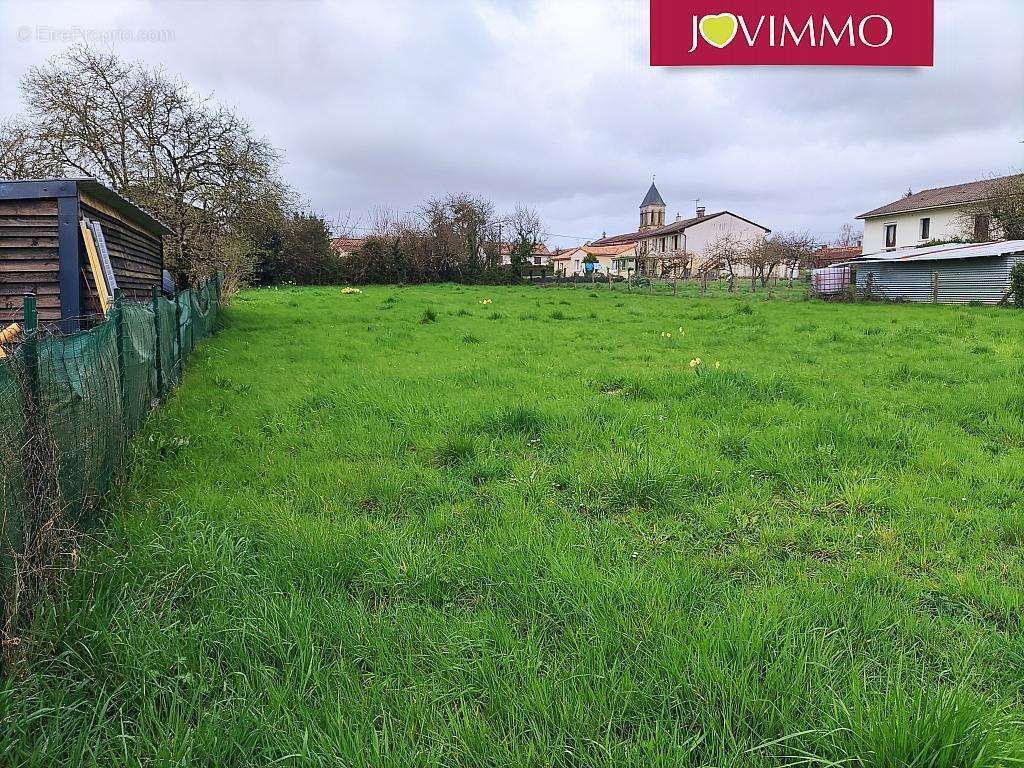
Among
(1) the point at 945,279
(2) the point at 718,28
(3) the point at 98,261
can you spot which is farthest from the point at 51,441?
(1) the point at 945,279

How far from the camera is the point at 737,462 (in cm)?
449

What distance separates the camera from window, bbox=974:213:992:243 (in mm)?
34750

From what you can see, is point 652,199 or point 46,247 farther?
point 652,199

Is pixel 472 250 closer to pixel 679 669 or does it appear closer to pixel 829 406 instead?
pixel 829 406

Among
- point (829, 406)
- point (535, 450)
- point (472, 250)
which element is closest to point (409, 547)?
point (535, 450)

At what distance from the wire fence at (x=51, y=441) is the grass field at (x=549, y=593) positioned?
204 mm

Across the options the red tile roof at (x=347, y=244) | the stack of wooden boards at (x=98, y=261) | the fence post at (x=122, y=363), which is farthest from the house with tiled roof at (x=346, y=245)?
the fence post at (x=122, y=363)

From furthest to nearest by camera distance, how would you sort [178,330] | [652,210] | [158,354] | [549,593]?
[652,210] → [178,330] → [158,354] → [549,593]

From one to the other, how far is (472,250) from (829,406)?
3942cm

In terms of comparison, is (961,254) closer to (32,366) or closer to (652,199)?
(32,366)

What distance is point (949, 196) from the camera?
38438 mm

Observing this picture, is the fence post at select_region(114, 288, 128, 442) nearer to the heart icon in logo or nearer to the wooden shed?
the wooden shed

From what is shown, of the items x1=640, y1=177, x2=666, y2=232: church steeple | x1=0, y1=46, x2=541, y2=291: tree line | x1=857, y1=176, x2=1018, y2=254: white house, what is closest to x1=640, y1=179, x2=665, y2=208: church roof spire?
x1=640, y1=177, x2=666, y2=232: church steeple

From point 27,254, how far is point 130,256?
3.42 m
